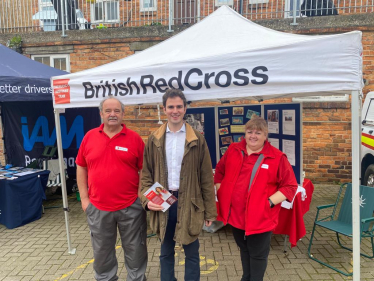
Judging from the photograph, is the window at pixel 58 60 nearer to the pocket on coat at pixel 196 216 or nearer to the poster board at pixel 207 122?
the poster board at pixel 207 122

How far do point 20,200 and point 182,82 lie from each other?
3.40 metres

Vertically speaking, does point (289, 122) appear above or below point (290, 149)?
above

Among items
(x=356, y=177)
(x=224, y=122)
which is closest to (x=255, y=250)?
(x=356, y=177)

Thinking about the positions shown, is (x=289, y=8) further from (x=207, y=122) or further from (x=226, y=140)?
(x=226, y=140)

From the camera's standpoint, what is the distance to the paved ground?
297 cm

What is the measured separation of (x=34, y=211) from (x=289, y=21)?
21.0ft

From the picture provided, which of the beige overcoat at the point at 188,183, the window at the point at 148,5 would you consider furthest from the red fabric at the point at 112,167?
the window at the point at 148,5

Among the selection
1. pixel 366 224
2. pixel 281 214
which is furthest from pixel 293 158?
pixel 366 224

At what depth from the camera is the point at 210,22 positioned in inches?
135

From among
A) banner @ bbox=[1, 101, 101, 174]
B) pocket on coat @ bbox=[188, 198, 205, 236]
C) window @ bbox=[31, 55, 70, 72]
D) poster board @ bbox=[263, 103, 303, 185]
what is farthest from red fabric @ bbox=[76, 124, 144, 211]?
window @ bbox=[31, 55, 70, 72]

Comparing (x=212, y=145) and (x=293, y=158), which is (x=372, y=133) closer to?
(x=293, y=158)

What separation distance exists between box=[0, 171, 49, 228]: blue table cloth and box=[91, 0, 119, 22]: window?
4.91 metres

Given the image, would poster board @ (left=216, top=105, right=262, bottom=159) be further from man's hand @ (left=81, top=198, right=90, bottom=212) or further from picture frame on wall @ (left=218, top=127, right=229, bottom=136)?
man's hand @ (left=81, top=198, right=90, bottom=212)

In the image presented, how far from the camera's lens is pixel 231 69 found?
2.42 metres
